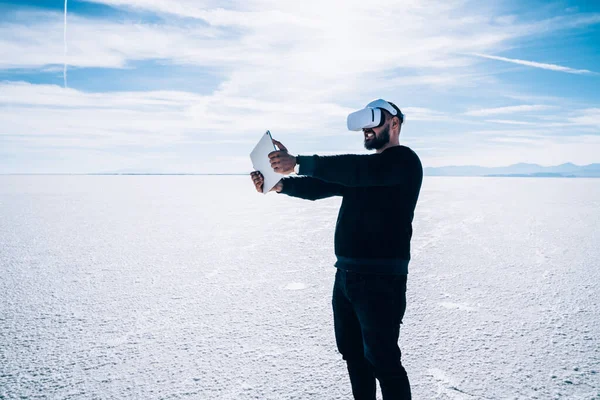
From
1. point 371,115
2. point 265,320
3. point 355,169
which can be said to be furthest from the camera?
point 265,320

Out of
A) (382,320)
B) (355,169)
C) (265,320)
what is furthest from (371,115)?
(265,320)

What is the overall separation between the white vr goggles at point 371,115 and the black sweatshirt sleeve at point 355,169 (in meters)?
0.18

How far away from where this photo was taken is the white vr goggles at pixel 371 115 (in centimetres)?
171

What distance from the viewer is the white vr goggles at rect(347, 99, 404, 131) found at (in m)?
1.71

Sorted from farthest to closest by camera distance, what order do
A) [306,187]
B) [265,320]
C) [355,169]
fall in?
[265,320]
[306,187]
[355,169]

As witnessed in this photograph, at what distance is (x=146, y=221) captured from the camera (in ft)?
34.7

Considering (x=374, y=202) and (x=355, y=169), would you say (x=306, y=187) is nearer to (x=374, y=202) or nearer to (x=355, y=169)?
(x=374, y=202)

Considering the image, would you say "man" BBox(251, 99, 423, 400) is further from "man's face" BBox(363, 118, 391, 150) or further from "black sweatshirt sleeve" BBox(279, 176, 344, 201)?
"black sweatshirt sleeve" BBox(279, 176, 344, 201)

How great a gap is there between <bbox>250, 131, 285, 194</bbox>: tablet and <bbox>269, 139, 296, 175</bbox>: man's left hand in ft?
0.28

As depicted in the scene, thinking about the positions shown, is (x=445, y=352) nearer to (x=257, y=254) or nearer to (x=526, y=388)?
(x=526, y=388)

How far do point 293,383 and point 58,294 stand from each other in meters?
2.97

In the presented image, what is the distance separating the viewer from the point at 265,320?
360 centimetres

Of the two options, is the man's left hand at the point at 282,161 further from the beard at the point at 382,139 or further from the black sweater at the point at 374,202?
the beard at the point at 382,139

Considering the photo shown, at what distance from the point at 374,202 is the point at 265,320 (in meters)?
2.19
